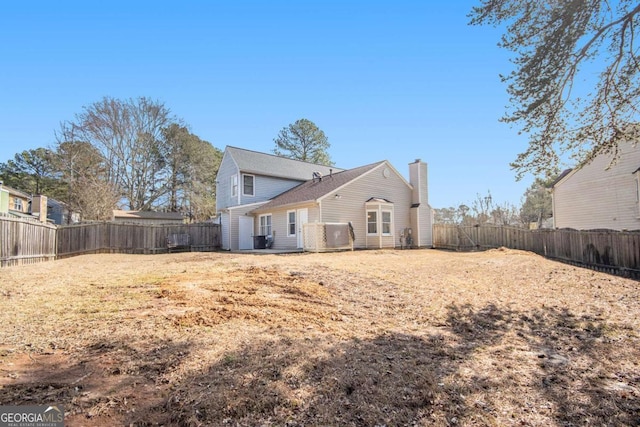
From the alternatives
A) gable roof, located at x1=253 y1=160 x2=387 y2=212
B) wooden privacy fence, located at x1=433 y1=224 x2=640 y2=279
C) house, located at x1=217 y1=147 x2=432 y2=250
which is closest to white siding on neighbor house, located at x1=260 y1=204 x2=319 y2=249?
house, located at x1=217 y1=147 x2=432 y2=250

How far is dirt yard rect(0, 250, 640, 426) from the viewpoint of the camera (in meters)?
2.54

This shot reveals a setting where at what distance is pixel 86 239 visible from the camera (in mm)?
16703

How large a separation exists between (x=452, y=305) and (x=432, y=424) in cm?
388

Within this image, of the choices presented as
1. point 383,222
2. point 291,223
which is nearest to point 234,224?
point 291,223

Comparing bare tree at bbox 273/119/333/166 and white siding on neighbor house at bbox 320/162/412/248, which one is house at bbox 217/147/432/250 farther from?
bare tree at bbox 273/119/333/166

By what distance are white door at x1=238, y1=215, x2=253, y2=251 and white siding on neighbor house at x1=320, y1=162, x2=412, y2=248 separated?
6.06 metres

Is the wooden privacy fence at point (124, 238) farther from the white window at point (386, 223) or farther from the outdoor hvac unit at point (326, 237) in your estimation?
the white window at point (386, 223)

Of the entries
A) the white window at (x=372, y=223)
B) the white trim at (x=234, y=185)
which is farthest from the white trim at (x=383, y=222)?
the white trim at (x=234, y=185)

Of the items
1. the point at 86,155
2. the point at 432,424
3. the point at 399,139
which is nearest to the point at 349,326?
the point at 432,424

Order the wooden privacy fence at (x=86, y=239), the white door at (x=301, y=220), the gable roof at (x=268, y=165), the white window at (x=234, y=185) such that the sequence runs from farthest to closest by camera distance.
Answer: the gable roof at (x=268, y=165) → the white window at (x=234, y=185) → the white door at (x=301, y=220) → the wooden privacy fence at (x=86, y=239)

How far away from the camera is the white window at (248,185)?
828 inches

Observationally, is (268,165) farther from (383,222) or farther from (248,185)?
(383,222)

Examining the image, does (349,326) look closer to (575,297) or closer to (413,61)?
(575,297)

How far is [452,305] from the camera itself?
19.6 feet
